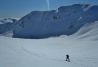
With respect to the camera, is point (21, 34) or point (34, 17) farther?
point (34, 17)

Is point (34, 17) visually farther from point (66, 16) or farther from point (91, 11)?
point (91, 11)

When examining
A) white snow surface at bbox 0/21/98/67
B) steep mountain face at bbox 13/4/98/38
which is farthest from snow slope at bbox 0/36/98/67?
steep mountain face at bbox 13/4/98/38

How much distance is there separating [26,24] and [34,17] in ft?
29.1

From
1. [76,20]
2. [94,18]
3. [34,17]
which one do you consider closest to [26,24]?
[34,17]

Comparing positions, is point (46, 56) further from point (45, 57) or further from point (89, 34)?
point (89, 34)

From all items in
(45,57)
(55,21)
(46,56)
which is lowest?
(45,57)

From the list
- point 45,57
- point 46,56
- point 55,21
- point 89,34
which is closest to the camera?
point 45,57

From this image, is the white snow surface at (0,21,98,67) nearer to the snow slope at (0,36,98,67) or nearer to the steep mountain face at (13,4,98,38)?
the snow slope at (0,36,98,67)

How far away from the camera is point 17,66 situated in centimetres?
1938

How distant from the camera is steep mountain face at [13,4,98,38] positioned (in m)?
127

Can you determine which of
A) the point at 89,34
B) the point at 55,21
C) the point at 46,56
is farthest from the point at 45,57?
the point at 55,21

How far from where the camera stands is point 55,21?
5984 inches

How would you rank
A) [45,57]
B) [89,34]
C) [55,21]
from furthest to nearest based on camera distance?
[55,21] → [89,34] → [45,57]

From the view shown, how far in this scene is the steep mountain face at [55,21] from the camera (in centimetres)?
12671
